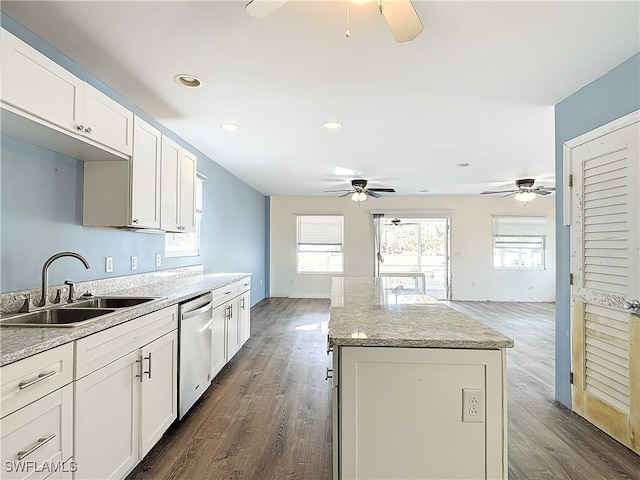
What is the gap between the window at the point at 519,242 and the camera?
8.01 m

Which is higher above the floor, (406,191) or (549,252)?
(406,191)

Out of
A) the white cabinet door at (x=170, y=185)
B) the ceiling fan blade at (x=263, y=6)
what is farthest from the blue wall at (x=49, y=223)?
the ceiling fan blade at (x=263, y=6)

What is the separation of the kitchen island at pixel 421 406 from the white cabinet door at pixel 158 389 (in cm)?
118

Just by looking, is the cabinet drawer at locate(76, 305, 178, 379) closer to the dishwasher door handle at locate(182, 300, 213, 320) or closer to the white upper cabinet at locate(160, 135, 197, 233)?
the dishwasher door handle at locate(182, 300, 213, 320)

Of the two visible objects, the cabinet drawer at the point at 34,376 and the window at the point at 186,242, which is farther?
the window at the point at 186,242

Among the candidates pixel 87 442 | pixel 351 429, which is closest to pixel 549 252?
pixel 351 429

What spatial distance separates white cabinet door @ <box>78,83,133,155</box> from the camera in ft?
6.36

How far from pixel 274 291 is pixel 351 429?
714 centimetres

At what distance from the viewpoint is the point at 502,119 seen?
3221mm

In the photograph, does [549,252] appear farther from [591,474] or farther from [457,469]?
[457,469]

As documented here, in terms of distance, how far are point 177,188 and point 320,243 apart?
5.45 meters

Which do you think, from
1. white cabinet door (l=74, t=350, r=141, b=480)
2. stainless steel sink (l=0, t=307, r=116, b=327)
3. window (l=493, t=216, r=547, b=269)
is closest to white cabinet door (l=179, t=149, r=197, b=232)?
stainless steel sink (l=0, t=307, r=116, b=327)

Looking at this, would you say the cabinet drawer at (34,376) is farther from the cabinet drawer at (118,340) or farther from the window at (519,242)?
the window at (519,242)

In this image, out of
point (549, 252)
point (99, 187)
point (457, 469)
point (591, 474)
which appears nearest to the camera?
point (457, 469)
